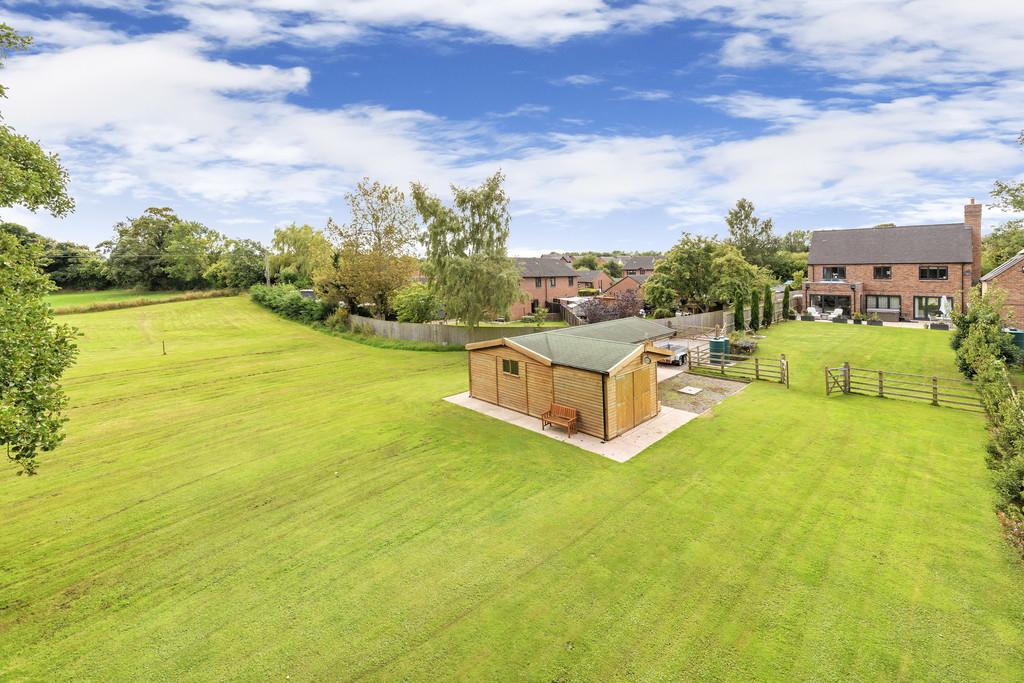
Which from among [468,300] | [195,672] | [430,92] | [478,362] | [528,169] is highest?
[430,92]

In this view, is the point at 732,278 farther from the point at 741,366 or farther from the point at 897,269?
the point at 897,269

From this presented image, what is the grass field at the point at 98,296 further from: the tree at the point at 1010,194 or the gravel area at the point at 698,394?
the tree at the point at 1010,194

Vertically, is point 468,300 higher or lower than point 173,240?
lower

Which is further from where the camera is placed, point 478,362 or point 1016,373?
point 1016,373

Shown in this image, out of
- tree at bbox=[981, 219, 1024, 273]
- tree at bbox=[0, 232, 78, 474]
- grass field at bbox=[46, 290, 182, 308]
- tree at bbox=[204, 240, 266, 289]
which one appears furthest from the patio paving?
grass field at bbox=[46, 290, 182, 308]

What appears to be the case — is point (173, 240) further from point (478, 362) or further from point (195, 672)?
point (195, 672)

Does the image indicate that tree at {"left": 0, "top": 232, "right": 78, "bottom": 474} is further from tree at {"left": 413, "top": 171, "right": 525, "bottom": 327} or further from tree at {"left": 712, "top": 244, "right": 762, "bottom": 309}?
tree at {"left": 712, "top": 244, "right": 762, "bottom": 309}

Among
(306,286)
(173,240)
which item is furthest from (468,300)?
(173,240)
